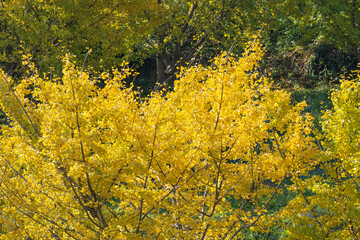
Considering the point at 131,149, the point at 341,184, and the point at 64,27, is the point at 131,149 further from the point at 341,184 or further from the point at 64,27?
the point at 64,27

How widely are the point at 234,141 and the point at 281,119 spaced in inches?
22.1

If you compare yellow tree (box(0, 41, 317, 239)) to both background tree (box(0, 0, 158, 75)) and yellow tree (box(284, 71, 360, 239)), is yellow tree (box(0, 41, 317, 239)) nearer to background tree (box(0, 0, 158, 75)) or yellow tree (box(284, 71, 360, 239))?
yellow tree (box(284, 71, 360, 239))

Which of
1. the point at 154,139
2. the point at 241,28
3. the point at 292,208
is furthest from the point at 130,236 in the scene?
the point at 241,28

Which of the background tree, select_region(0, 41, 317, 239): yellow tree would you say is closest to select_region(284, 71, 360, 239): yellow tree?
select_region(0, 41, 317, 239): yellow tree

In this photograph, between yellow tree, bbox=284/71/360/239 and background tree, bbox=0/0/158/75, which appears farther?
background tree, bbox=0/0/158/75

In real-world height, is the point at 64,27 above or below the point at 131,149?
above

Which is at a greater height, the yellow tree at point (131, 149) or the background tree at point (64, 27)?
the background tree at point (64, 27)

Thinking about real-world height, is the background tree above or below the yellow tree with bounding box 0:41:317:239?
above

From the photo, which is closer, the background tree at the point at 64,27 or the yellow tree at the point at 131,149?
the yellow tree at the point at 131,149

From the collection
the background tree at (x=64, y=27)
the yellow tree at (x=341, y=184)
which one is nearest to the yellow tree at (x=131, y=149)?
the yellow tree at (x=341, y=184)

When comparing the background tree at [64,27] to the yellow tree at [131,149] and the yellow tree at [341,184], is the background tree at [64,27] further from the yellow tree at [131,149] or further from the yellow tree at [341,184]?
the yellow tree at [341,184]

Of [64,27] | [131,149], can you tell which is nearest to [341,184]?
[131,149]

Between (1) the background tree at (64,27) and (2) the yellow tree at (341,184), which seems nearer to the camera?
(2) the yellow tree at (341,184)

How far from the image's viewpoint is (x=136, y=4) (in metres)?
9.98
